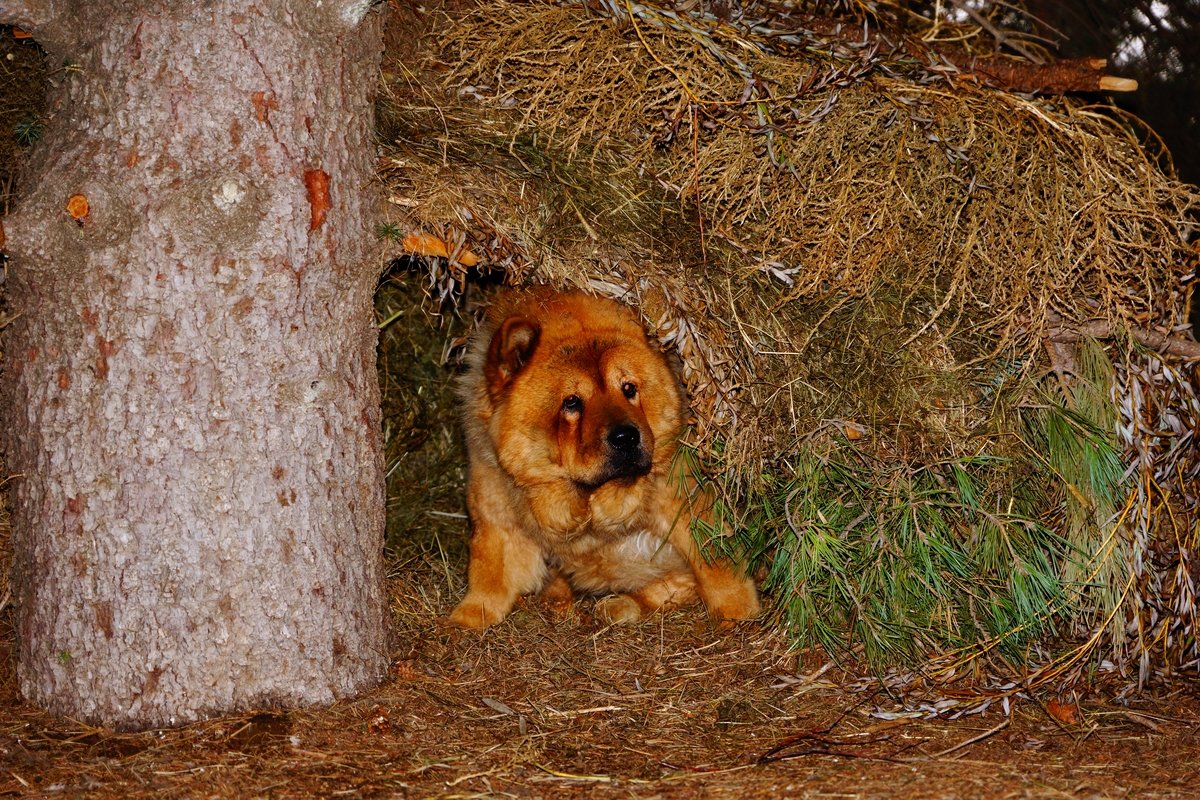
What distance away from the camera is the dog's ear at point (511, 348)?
14.5ft

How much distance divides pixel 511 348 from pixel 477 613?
→ 127cm

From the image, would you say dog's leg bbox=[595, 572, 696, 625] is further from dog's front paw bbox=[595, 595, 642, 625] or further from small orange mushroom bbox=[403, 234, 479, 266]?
small orange mushroom bbox=[403, 234, 479, 266]

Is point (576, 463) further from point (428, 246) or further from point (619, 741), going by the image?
point (619, 741)

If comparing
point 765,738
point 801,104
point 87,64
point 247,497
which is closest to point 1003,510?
point 765,738

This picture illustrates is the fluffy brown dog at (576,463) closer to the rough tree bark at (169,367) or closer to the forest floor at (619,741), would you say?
the forest floor at (619,741)

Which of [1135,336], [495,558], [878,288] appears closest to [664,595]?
[495,558]

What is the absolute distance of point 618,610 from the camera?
4.95 m

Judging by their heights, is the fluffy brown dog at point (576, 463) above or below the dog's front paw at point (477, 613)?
above

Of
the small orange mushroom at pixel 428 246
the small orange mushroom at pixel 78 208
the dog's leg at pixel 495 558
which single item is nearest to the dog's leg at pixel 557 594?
the dog's leg at pixel 495 558

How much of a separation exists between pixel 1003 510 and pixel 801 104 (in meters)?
1.82

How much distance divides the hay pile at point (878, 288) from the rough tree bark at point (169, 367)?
63 cm

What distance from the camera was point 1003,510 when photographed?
13.1 feet

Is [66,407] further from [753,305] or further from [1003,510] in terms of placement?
[1003,510]

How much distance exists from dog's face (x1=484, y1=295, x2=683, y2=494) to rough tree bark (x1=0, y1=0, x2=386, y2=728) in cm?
116
